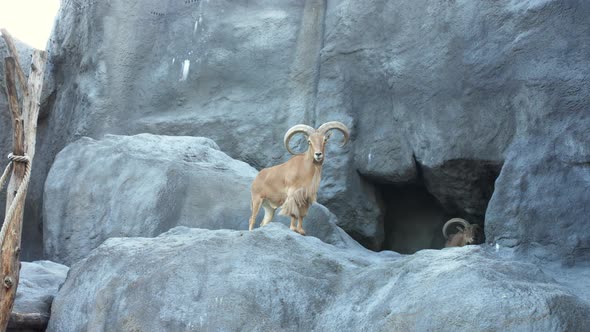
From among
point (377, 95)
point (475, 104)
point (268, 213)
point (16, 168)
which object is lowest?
point (268, 213)

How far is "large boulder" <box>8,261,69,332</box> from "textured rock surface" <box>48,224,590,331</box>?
302 mm

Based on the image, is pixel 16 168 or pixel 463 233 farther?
pixel 463 233

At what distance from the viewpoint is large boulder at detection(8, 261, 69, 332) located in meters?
9.65

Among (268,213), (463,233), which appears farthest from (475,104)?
(268,213)

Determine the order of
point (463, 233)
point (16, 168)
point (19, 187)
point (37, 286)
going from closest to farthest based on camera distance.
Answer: point (19, 187), point (16, 168), point (37, 286), point (463, 233)

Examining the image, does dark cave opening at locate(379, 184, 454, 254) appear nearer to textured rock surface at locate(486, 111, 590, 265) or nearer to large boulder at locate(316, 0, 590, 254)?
large boulder at locate(316, 0, 590, 254)

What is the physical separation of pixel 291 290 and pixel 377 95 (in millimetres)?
6437

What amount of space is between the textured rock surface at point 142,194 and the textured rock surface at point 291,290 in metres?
2.45

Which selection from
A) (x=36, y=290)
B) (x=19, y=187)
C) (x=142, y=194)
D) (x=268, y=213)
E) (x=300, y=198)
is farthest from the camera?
(x=142, y=194)

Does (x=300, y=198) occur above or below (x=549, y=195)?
below

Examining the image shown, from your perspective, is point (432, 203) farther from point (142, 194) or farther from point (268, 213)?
point (142, 194)

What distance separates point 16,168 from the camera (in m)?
8.49

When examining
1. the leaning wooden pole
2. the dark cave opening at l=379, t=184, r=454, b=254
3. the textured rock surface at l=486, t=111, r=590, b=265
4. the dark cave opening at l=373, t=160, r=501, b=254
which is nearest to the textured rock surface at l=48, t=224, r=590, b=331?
the leaning wooden pole

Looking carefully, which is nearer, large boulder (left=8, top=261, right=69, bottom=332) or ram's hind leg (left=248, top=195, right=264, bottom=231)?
large boulder (left=8, top=261, right=69, bottom=332)
